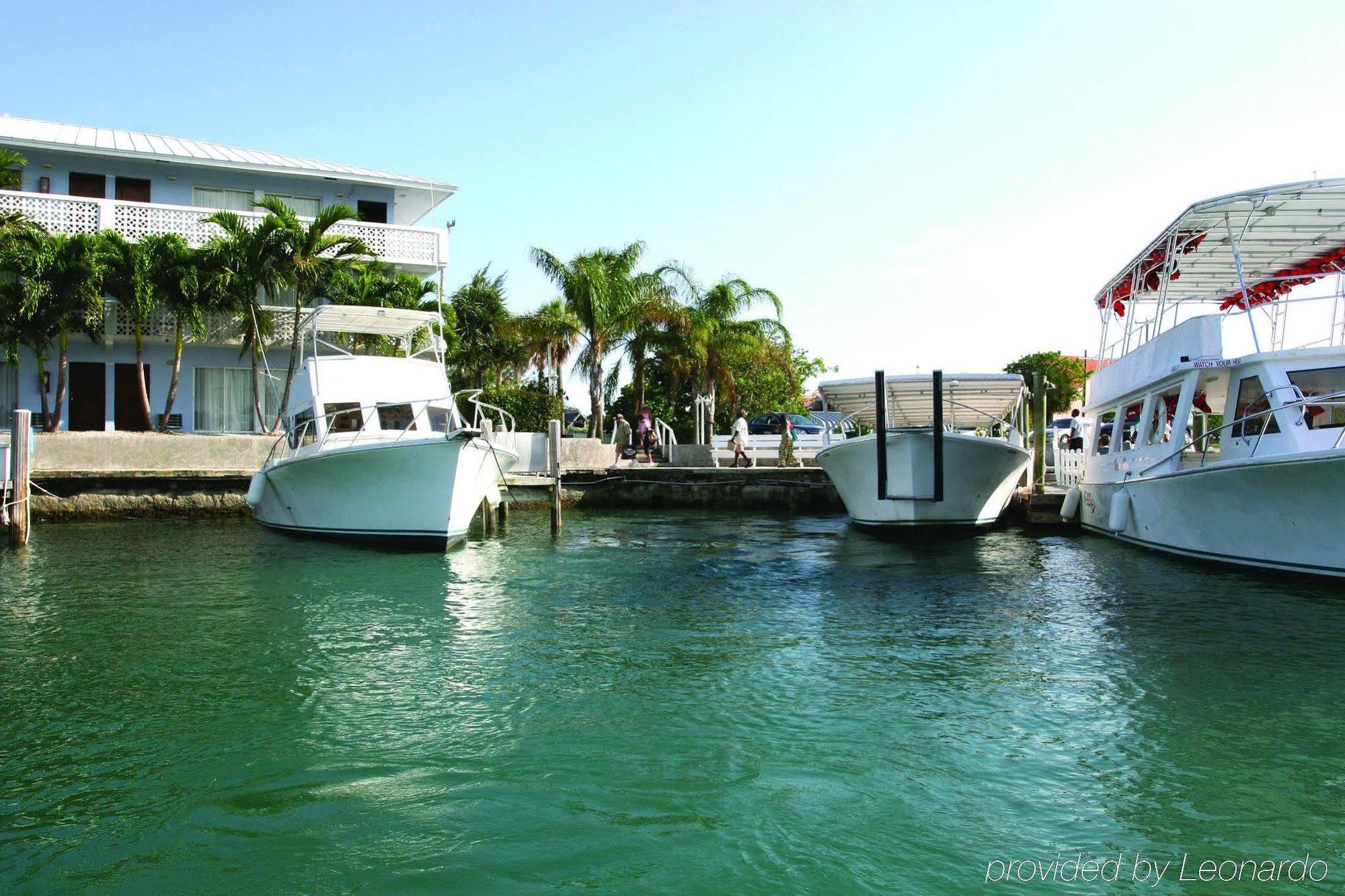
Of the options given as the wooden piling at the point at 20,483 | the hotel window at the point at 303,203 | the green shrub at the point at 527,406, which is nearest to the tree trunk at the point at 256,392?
the hotel window at the point at 303,203

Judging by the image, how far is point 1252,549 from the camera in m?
13.2

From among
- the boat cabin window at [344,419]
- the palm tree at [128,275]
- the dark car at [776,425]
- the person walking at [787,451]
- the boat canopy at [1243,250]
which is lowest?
the person walking at [787,451]

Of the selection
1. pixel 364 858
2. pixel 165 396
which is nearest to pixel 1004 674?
pixel 364 858

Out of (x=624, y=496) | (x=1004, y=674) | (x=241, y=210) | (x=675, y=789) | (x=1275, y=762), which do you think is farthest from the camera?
(x=241, y=210)

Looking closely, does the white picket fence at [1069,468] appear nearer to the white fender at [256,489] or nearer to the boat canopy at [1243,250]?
the boat canopy at [1243,250]

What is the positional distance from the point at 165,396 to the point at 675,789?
2504 cm

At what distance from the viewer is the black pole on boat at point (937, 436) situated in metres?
17.6

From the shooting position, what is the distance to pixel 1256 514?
513 inches

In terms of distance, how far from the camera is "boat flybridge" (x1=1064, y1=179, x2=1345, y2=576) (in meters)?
12.5

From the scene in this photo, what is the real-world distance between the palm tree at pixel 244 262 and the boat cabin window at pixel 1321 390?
A: 21435 millimetres

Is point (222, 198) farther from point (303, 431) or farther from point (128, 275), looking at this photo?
point (303, 431)

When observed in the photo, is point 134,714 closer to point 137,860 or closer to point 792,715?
point 137,860

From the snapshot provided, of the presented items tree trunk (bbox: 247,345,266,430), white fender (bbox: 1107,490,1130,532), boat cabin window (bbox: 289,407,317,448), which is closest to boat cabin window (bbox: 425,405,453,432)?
boat cabin window (bbox: 289,407,317,448)

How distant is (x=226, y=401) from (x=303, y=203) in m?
6.55
